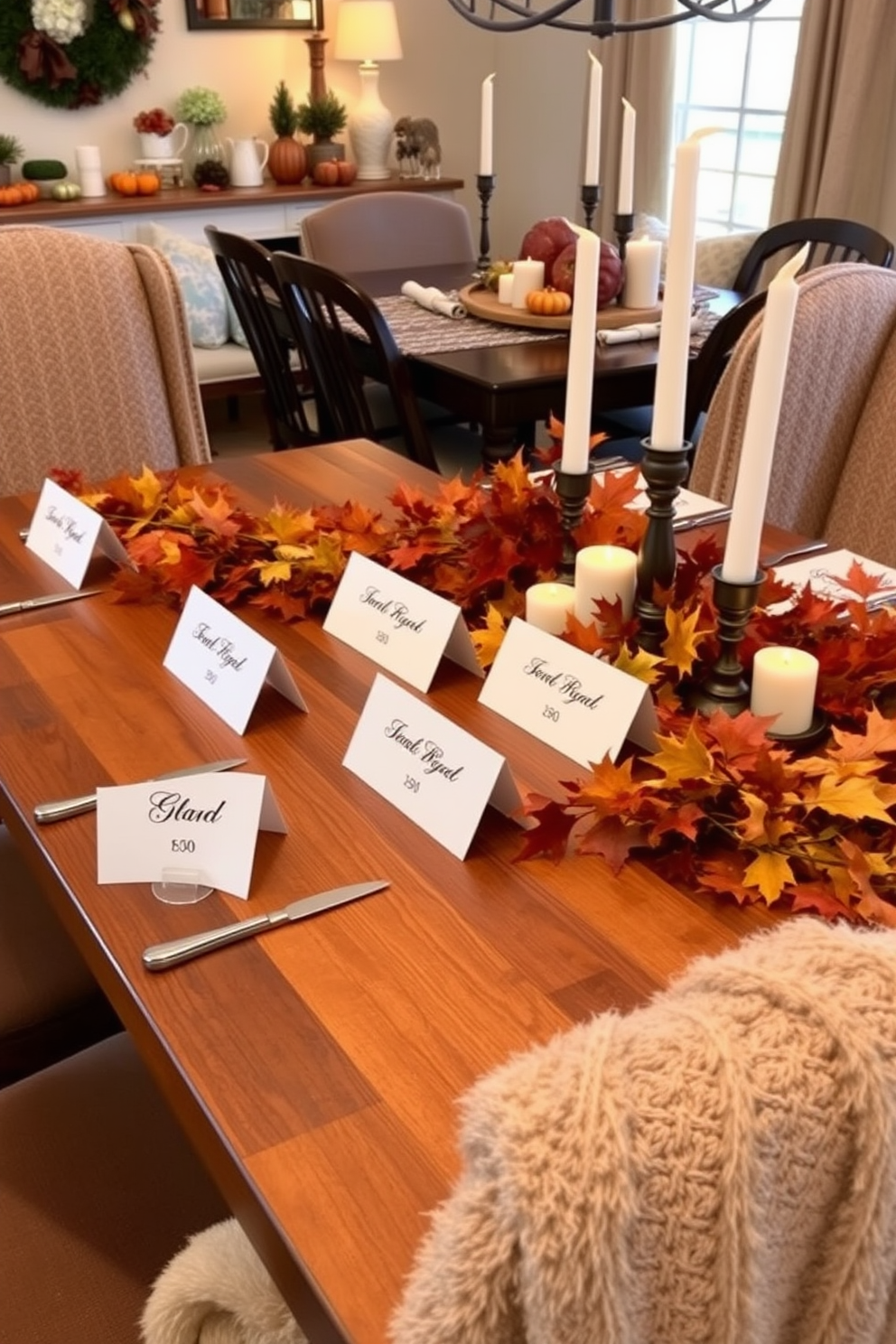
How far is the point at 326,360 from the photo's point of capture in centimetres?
248

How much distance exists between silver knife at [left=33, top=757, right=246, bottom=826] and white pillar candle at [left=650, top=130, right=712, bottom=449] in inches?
16.2

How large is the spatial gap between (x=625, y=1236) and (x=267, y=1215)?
224 millimetres

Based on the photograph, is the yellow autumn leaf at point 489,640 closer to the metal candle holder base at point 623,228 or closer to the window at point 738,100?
the metal candle holder base at point 623,228

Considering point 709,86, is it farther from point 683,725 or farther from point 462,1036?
point 462,1036

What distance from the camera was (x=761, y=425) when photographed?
0.78m

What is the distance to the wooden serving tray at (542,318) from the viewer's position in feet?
8.15

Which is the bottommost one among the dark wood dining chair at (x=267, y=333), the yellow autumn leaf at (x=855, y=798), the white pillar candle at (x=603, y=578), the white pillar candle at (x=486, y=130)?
the dark wood dining chair at (x=267, y=333)

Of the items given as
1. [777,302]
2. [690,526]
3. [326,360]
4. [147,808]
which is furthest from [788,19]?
[147,808]

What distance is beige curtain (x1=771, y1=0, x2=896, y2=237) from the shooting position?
3188 mm

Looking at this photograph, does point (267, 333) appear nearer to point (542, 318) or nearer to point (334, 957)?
point (542, 318)

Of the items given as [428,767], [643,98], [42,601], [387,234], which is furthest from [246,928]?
[643,98]

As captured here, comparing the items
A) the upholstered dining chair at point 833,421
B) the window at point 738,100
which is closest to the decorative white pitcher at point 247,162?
the window at point 738,100

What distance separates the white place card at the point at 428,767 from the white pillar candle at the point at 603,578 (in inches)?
7.3

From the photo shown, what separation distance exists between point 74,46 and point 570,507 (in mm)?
3809
